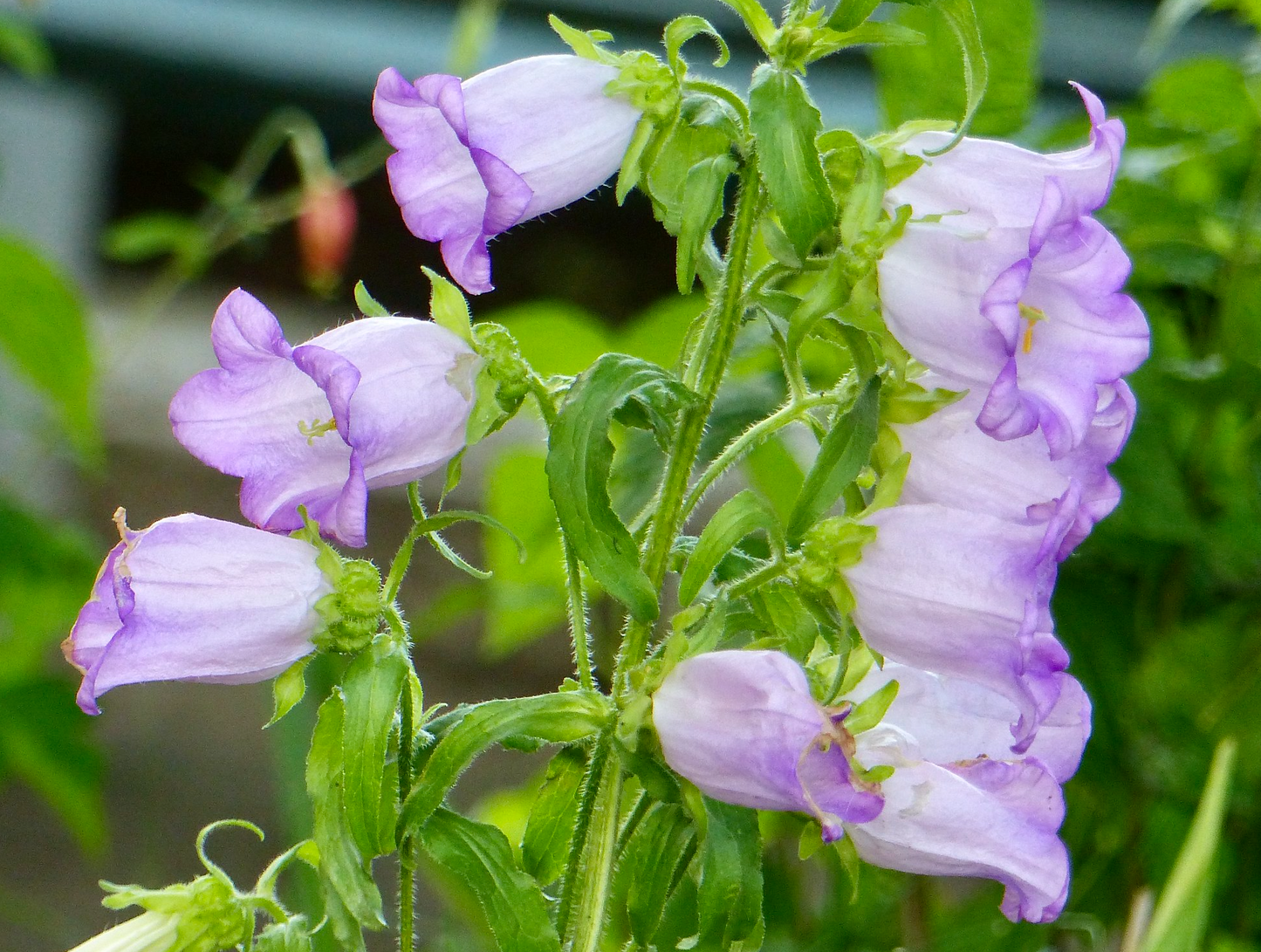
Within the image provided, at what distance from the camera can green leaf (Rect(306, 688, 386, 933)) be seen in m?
0.39

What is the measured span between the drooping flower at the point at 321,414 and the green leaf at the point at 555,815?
0.10 meters

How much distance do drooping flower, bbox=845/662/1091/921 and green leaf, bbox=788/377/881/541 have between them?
0.22ft

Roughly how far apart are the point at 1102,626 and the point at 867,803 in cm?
52

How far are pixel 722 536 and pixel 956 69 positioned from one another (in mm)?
371

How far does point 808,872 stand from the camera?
147cm

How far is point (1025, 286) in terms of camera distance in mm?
364

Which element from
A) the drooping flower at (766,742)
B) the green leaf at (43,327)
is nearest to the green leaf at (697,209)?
the drooping flower at (766,742)

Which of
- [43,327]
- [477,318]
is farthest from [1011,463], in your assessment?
[477,318]

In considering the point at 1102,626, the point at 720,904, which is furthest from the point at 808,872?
the point at 720,904

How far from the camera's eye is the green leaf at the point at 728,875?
394mm

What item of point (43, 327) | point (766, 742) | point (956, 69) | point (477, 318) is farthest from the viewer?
point (477, 318)

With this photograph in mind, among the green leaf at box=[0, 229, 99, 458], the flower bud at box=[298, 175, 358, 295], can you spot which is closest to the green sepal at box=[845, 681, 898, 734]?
the green leaf at box=[0, 229, 99, 458]

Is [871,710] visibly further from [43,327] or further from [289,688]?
[43,327]

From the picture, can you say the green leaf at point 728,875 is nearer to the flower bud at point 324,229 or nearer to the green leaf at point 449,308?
the green leaf at point 449,308
